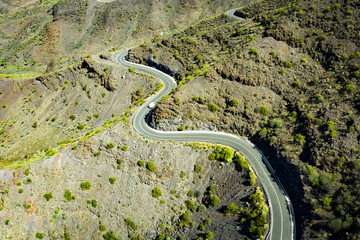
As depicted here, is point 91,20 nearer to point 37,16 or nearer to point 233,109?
point 37,16

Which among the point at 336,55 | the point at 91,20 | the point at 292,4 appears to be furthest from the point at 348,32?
the point at 91,20

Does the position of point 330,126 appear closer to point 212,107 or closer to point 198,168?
point 212,107

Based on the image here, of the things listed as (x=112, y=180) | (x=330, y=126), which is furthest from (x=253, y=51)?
(x=112, y=180)

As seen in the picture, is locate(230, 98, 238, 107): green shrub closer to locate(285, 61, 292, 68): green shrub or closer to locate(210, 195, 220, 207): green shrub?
locate(285, 61, 292, 68): green shrub

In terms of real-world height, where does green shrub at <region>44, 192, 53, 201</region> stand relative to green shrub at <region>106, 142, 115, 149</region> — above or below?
below

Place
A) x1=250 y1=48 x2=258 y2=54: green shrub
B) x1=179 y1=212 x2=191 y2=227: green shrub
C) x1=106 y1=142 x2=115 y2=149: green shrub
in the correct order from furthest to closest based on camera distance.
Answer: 1. x1=250 y1=48 x2=258 y2=54: green shrub
2. x1=106 y1=142 x2=115 y2=149: green shrub
3. x1=179 y1=212 x2=191 y2=227: green shrub

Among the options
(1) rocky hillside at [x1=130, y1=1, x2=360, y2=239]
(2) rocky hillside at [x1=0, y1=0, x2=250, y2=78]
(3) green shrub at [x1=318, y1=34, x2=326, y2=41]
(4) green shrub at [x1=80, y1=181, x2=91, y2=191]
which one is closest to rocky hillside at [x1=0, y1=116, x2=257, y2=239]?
(4) green shrub at [x1=80, y1=181, x2=91, y2=191]

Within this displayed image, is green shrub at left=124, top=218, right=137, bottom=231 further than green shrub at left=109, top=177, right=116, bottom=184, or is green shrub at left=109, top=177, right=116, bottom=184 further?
green shrub at left=109, top=177, right=116, bottom=184

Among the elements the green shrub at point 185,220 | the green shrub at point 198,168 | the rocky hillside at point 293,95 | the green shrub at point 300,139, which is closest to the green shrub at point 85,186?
the green shrub at point 185,220
